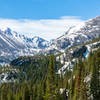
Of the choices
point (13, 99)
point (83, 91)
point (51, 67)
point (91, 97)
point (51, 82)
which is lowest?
point (13, 99)

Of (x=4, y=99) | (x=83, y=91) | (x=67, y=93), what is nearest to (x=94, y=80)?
(x=83, y=91)

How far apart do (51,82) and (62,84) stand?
90813mm

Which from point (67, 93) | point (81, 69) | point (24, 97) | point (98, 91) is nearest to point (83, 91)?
point (81, 69)

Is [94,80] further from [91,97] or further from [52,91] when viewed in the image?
[52,91]

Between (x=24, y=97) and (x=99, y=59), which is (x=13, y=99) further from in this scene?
(x=99, y=59)

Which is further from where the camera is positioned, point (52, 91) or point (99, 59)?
point (99, 59)

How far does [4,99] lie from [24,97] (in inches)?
583

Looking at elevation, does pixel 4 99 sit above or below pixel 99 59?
below

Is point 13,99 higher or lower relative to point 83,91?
lower

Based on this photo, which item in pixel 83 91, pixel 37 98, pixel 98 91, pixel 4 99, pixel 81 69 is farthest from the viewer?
pixel 37 98

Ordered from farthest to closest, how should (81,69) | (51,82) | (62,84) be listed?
(62,84), (81,69), (51,82)

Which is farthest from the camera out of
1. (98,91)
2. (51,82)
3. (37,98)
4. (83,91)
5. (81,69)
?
(37,98)

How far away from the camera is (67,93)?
117 m

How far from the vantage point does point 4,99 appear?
8706 cm
